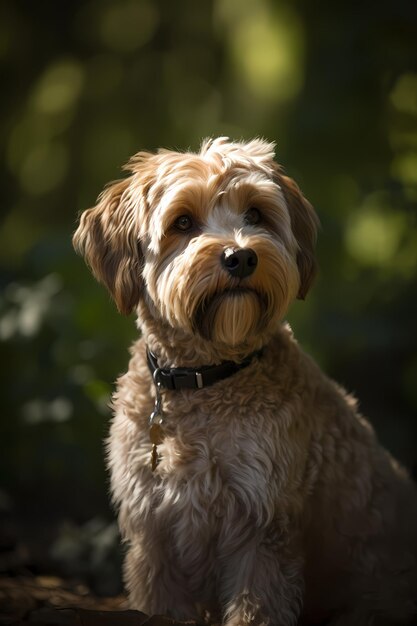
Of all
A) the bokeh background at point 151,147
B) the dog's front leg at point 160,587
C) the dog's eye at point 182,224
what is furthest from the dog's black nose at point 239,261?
the bokeh background at point 151,147

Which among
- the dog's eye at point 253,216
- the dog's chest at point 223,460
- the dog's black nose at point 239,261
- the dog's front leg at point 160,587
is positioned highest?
the dog's eye at point 253,216

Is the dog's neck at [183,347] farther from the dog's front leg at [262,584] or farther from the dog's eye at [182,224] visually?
the dog's front leg at [262,584]

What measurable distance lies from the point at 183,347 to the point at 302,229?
0.68m

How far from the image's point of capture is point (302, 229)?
370 centimetres

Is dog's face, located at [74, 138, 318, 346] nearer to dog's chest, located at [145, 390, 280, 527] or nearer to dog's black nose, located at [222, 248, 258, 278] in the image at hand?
dog's black nose, located at [222, 248, 258, 278]

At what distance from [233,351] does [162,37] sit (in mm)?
1889

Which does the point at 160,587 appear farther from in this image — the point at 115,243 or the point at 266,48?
the point at 266,48

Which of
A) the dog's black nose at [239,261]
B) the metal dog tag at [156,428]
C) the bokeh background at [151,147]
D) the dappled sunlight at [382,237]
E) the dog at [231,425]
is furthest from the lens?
the dappled sunlight at [382,237]

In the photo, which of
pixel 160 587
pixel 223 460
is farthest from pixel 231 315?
pixel 160 587

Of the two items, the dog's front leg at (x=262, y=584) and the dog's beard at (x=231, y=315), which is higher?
the dog's beard at (x=231, y=315)

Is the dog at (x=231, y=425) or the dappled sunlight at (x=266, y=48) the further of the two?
the dappled sunlight at (x=266, y=48)

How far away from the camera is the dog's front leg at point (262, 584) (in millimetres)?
3480

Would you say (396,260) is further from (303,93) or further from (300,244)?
(300,244)

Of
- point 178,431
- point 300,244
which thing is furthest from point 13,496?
point 300,244
